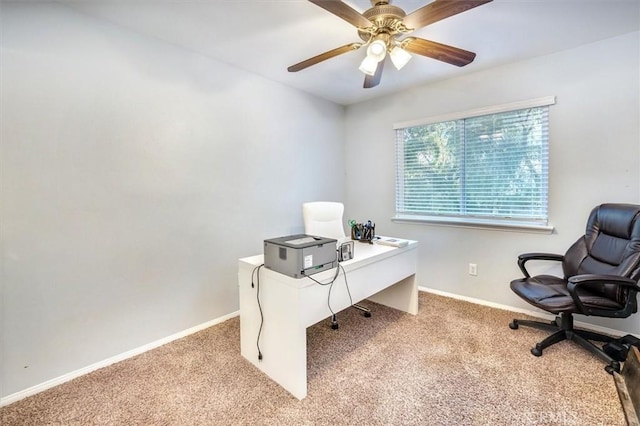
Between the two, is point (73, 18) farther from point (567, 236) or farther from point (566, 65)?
point (567, 236)

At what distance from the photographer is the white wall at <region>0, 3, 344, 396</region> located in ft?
5.52

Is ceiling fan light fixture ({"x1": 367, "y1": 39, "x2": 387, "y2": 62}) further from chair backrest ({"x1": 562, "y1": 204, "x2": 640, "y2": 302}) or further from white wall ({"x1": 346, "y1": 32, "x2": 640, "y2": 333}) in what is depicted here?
chair backrest ({"x1": 562, "y1": 204, "x2": 640, "y2": 302})

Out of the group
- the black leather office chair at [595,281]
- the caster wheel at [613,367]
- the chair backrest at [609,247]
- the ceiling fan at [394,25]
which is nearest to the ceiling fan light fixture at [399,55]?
the ceiling fan at [394,25]

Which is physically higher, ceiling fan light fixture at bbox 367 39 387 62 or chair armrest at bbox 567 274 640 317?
ceiling fan light fixture at bbox 367 39 387 62

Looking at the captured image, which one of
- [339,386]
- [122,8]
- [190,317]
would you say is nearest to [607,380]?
[339,386]

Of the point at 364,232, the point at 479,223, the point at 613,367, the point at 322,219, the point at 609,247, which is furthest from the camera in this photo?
the point at 479,223

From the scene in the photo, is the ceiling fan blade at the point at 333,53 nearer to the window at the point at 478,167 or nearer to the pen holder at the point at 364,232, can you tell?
the pen holder at the point at 364,232

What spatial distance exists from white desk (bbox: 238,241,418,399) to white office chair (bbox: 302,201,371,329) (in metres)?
0.52

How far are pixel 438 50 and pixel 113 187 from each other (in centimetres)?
234

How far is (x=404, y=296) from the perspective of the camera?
109 inches

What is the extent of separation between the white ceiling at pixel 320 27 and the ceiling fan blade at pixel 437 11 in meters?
0.33

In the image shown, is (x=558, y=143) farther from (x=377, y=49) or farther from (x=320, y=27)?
(x=320, y=27)

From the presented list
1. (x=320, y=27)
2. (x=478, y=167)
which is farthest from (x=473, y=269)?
(x=320, y=27)

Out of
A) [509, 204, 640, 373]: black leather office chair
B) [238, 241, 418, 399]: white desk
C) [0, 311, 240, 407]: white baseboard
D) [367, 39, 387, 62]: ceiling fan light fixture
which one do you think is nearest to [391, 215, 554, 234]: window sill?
[509, 204, 640, 373]: black leather office chair
